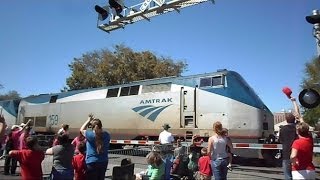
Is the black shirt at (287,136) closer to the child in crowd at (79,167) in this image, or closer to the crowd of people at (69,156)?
the crowd of people at (69,156)

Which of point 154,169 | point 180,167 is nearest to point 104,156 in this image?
point 154,169

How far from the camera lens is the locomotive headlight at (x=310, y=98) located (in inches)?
285

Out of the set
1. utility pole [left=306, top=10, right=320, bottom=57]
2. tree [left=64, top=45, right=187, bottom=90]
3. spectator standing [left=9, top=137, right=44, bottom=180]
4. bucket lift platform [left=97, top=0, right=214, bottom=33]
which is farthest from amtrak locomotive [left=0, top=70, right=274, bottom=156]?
tree [left=64, top=45, right=187, bottom=90]

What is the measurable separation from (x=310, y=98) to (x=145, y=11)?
6.65 m

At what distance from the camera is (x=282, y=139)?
367 inches

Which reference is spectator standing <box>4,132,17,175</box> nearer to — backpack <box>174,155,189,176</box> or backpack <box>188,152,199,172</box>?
backpack <box>174,155,189,176</box>

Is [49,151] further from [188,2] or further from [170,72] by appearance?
[170,72]

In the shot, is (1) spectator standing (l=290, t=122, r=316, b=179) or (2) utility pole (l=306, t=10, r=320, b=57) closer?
(1) spectator standing (l=290, t=122, r=316, b=179)

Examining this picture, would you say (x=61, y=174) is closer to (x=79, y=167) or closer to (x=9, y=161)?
(x=79, y=167)

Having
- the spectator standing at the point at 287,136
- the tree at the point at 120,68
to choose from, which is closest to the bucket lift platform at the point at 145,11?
the spectator standing at the point at 287,136

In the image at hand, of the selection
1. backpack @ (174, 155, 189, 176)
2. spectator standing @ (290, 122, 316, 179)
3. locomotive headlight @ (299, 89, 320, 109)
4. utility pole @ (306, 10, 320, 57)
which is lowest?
backpack @ (174, 155, 189, 176)

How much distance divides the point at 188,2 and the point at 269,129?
818 cm

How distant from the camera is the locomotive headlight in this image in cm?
725

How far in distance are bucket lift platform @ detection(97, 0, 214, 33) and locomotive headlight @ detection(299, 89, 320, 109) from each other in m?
4.89
